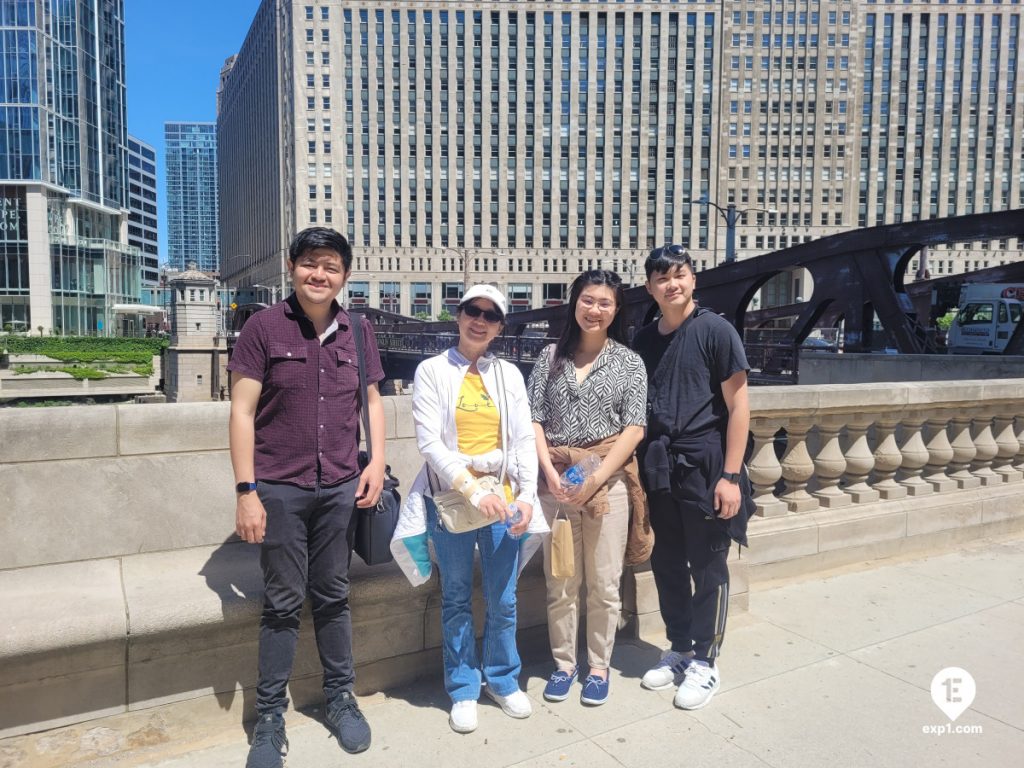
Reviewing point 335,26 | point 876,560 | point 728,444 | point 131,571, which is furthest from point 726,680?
point 335,26

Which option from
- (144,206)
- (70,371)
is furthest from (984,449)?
(144,206)

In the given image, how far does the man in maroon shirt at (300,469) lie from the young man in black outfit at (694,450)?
1.23m

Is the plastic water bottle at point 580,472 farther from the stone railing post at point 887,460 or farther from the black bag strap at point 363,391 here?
the stone railing post at point 887,460

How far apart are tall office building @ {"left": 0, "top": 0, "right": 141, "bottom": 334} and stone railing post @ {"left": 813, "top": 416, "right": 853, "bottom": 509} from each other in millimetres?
66837

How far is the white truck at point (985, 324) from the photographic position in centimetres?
2089

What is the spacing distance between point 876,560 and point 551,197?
92.3 m

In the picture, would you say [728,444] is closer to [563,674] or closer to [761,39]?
[563,674]

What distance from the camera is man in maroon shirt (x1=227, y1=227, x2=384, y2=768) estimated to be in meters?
2.55

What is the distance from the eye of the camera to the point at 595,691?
3.03 meters

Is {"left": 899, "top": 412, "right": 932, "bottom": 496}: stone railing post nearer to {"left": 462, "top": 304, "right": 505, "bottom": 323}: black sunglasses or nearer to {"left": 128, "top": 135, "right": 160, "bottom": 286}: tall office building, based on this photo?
{"left": 462, "top": 304, "right": 505, "bottom": 323}: black sunglasses

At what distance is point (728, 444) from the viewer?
303 cm

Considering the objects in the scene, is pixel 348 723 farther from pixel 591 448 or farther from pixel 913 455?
pixel 913 455

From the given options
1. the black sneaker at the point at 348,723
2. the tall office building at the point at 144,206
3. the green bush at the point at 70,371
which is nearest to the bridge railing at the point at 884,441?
the black sneaker at the point at 348,723

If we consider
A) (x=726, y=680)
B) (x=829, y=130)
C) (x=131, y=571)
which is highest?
(x=829, y=130)
